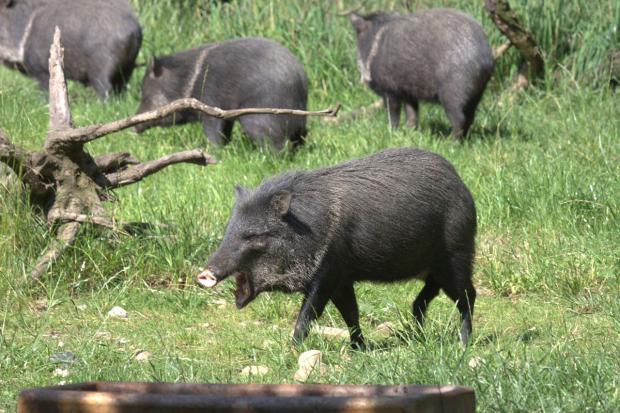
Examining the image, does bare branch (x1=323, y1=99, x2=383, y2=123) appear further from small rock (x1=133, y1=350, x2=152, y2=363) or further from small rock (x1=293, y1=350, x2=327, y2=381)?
small rock (x1=293, y1=350, x2=327, y2=381)

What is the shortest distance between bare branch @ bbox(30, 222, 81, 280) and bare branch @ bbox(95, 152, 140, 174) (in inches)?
15.9

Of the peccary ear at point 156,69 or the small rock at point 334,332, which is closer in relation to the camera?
the small rock at point 334,332

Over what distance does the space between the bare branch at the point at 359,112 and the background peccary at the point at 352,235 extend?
175 inches

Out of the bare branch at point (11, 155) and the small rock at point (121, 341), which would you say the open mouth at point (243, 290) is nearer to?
the small rock at point (121, 341)

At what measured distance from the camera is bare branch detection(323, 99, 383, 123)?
30.8 ft

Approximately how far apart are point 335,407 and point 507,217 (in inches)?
166

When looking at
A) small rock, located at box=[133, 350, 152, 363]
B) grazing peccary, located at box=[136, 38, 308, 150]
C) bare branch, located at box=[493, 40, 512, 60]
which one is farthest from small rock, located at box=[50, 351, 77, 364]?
bare branch, located at box=[493, 40, 512, 60]

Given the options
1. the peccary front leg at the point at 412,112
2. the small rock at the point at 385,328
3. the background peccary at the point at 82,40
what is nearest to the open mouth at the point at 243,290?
the small rock at the point at 385,328

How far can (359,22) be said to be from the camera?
32.6ft

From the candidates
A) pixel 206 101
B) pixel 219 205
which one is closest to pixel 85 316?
pixel 219 205

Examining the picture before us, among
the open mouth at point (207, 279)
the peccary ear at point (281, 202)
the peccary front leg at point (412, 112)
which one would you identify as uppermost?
the peccary ear at point (281, 202)

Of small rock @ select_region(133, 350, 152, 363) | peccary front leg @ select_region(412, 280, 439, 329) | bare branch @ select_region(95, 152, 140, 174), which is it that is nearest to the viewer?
small rock @ select_region(133, 350, 152, 363)

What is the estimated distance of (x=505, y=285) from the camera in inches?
221

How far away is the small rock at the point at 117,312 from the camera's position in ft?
17.3
